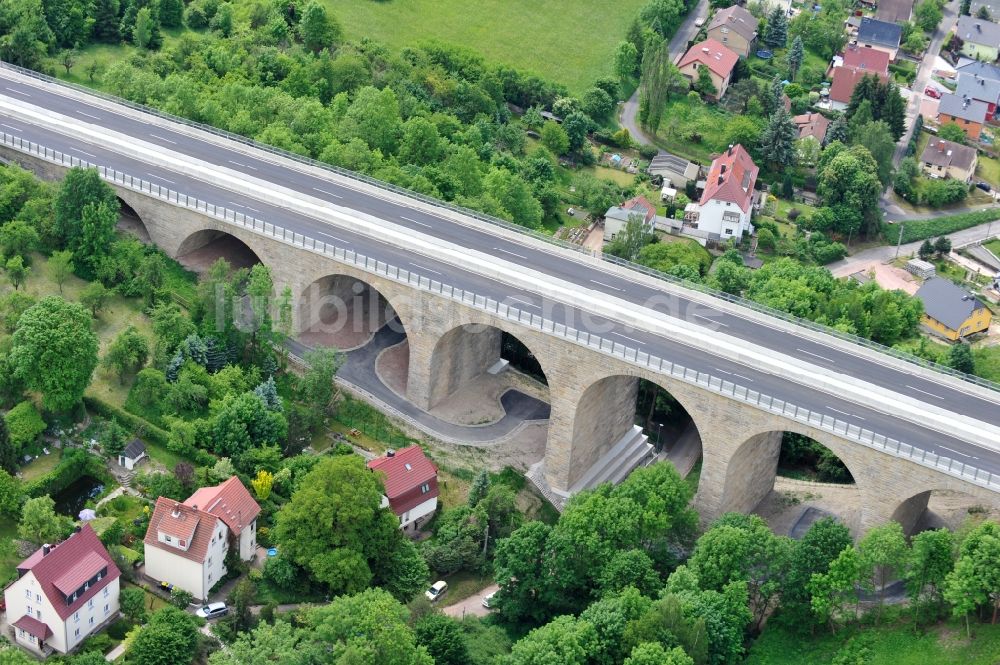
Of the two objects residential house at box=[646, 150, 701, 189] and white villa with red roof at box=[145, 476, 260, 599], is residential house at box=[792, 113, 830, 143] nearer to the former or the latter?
residential house at box=[646, 150, 701, 189]

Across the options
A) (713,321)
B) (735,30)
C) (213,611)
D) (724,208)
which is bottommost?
(213,611)

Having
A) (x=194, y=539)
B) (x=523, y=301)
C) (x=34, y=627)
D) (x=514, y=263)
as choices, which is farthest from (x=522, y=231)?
(x=34, y=627)

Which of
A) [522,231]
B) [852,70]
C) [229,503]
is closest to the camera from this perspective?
[229,503]

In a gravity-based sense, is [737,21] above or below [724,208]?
above

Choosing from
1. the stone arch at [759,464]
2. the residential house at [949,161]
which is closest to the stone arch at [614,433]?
the stone arch at [759,464]

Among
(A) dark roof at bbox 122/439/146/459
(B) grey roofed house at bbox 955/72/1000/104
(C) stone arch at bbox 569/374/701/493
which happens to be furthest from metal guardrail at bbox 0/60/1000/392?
(B) grey roofed house at bbox 955/72/1000/104

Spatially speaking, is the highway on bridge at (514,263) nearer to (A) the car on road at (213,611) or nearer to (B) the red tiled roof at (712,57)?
(A) the car on road at (213,611)

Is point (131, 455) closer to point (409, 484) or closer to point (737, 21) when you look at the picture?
point (409, 484)
